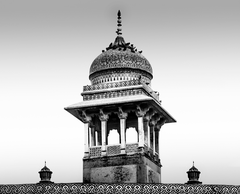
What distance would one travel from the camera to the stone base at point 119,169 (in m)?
23.5

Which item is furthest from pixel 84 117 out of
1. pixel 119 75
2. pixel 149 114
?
pixel 149 114

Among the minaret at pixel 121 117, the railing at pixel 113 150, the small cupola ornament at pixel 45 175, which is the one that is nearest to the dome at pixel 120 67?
the minaret at pixel 121 117

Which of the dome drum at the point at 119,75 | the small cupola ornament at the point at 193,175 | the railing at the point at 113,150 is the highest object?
the dome drum at the point at 119,75

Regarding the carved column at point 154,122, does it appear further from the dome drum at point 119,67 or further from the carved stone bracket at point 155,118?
the dome drum at point 119,67

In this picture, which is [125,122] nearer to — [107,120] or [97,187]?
[107,120]

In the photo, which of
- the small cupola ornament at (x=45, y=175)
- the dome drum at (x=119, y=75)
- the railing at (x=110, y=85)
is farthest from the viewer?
the dome drum at (x=119, y=75)

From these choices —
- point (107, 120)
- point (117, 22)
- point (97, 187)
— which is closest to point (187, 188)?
point (97, 187)

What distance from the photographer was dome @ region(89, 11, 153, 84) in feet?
82.8

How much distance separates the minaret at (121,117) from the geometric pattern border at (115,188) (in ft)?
5.92

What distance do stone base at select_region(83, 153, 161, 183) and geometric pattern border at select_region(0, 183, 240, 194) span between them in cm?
175

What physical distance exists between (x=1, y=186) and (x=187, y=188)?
6.68 metres

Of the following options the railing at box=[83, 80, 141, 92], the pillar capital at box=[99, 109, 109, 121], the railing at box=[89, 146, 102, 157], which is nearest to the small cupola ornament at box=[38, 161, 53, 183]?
the railing at box=[89, 146, 102, 157]

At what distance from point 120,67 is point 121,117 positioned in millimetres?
2174

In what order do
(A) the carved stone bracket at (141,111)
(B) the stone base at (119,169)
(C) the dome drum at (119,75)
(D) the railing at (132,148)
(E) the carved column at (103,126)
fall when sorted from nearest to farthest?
Result: (B) the stone base at (119,169), (D) the railing at (132,148), (A) the carved stone bracket at (141,111), (E) the carved column at (103,126), (C) the dome drum at (119,75)
